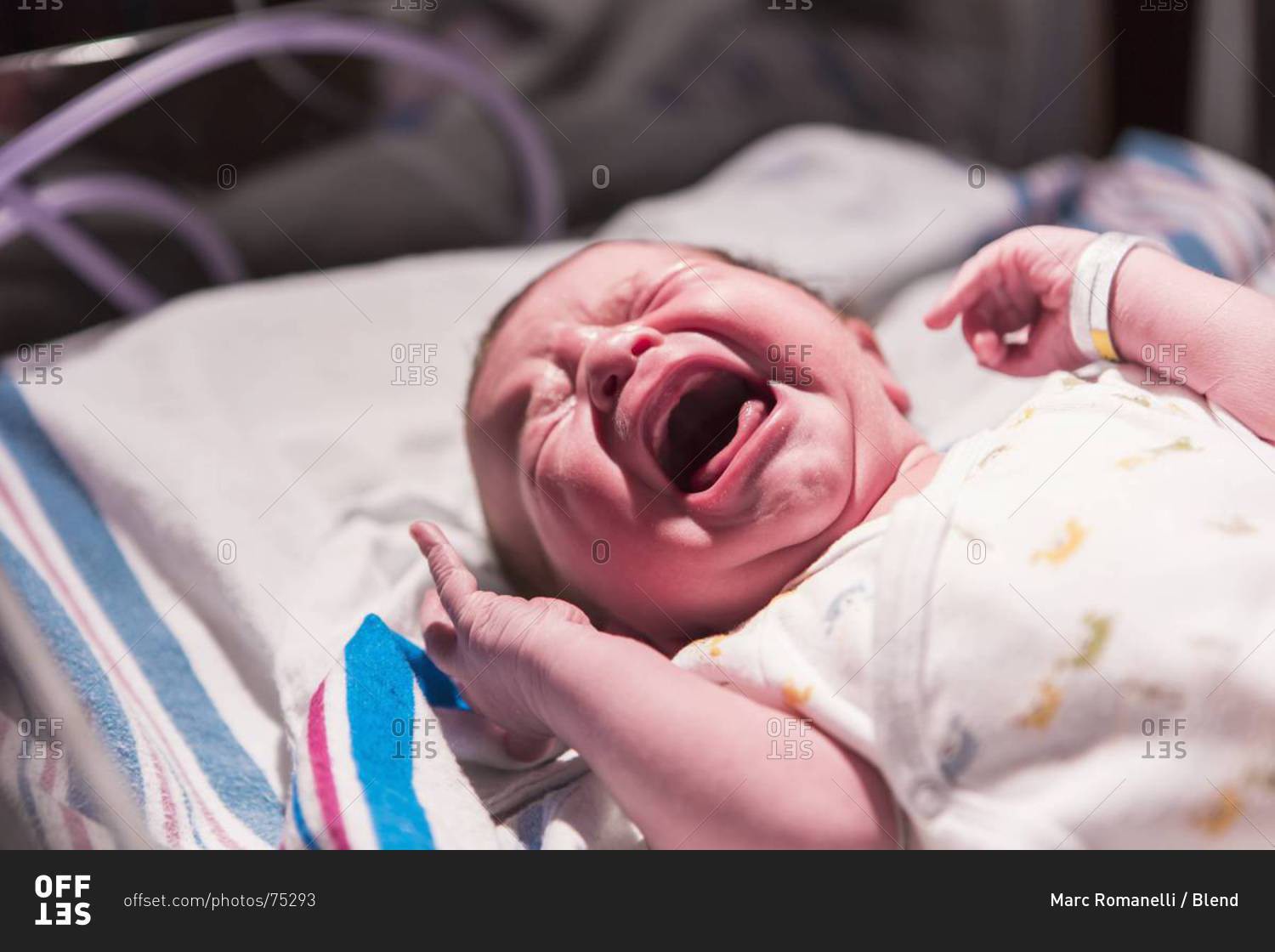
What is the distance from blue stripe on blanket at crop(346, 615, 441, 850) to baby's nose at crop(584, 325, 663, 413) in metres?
0.25

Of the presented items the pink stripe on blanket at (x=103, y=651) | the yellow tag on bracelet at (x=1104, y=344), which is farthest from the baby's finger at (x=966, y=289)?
the pink stripe on blanket at (x=103, y=651)

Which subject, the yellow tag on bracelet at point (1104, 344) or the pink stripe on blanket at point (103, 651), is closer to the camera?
the pink stripe on blanket at point (103, 651)

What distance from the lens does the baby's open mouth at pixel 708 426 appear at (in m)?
0.83

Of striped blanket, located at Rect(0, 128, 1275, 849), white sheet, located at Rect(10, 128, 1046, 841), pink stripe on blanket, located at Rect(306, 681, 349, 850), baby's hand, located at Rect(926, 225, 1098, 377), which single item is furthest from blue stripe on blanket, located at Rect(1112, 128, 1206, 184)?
pink stripe on blanket, located at Rect(306, 681, 349, 850)

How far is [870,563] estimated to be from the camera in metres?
0.78

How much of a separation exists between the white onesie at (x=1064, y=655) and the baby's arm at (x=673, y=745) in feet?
0.10

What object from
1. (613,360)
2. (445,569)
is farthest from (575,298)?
(445,569)

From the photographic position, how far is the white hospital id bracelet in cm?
91

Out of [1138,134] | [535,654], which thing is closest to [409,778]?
[535,654]

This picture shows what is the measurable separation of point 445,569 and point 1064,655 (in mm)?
466

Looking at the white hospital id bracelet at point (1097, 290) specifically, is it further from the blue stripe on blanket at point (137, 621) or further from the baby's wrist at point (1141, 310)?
the blue stripe on blanket at point (137, 621)

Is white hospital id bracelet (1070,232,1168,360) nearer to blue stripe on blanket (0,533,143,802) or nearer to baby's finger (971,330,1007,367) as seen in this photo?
baby's finger (971,330,1007,367)

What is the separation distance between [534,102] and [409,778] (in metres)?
1.15
